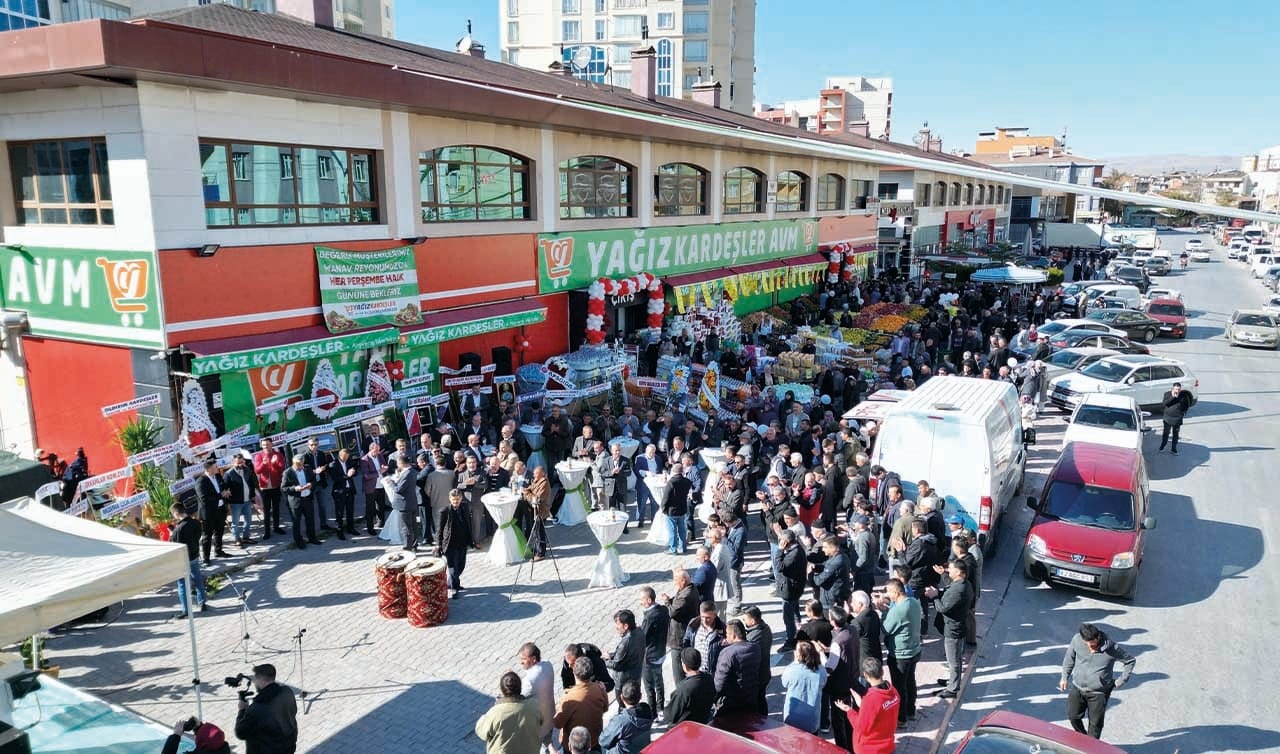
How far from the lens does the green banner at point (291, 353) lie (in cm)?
1291

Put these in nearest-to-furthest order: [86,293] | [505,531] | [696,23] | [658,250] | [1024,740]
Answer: [1024,740]
[505,531]
[86,293]
[658,250]
[696,23]

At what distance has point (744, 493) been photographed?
11.8m

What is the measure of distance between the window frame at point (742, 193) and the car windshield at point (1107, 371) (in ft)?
41.7

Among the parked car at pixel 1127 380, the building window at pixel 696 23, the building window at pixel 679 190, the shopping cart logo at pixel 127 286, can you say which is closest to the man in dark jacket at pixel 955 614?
the shopping cart logo at pixel 127 286

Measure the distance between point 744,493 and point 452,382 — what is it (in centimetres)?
772

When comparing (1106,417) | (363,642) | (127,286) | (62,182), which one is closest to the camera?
(363,642)

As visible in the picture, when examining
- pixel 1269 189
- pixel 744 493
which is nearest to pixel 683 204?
pixel 744 493

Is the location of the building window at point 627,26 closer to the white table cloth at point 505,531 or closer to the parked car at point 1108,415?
the parked car at point 1108,415

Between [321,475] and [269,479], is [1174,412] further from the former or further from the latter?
[269,479]

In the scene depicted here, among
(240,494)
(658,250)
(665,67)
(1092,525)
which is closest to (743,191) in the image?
(658,250)

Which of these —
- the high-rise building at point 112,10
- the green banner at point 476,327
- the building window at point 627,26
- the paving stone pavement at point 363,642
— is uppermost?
the building window at point 627,26

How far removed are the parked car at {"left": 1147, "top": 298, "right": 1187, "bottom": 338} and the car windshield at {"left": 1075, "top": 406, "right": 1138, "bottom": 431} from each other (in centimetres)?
1935

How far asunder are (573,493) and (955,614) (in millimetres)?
6531

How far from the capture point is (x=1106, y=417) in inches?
626
